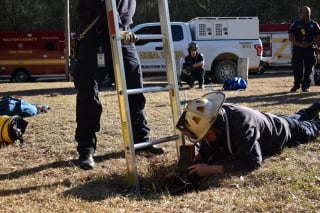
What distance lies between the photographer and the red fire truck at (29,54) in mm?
21422

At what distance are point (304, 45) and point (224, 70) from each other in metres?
5.06

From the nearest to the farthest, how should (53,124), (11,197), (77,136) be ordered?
1. (11,197)
2. (77,136)
3. (53,124)

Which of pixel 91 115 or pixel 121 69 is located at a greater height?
pixel 121 69

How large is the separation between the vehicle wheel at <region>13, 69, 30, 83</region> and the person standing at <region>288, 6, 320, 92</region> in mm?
14757

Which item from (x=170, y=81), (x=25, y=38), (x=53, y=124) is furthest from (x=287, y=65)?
(x=170, y=81)

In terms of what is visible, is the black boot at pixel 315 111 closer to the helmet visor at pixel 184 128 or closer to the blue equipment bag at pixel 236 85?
the helmet visor at pixel 184 128

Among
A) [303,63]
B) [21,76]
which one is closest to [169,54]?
[303,63]

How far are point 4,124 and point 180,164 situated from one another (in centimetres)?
243

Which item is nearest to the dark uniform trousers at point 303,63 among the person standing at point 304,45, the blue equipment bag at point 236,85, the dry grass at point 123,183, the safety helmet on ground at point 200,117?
the person standing at point 304,45

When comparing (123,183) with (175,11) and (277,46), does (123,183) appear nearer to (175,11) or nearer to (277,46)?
(277,46)

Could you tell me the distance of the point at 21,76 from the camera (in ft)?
71.0

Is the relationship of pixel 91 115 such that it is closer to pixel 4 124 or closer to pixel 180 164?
pixel 180 164

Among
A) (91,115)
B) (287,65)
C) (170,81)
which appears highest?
(170,81)

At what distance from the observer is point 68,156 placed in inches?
185
